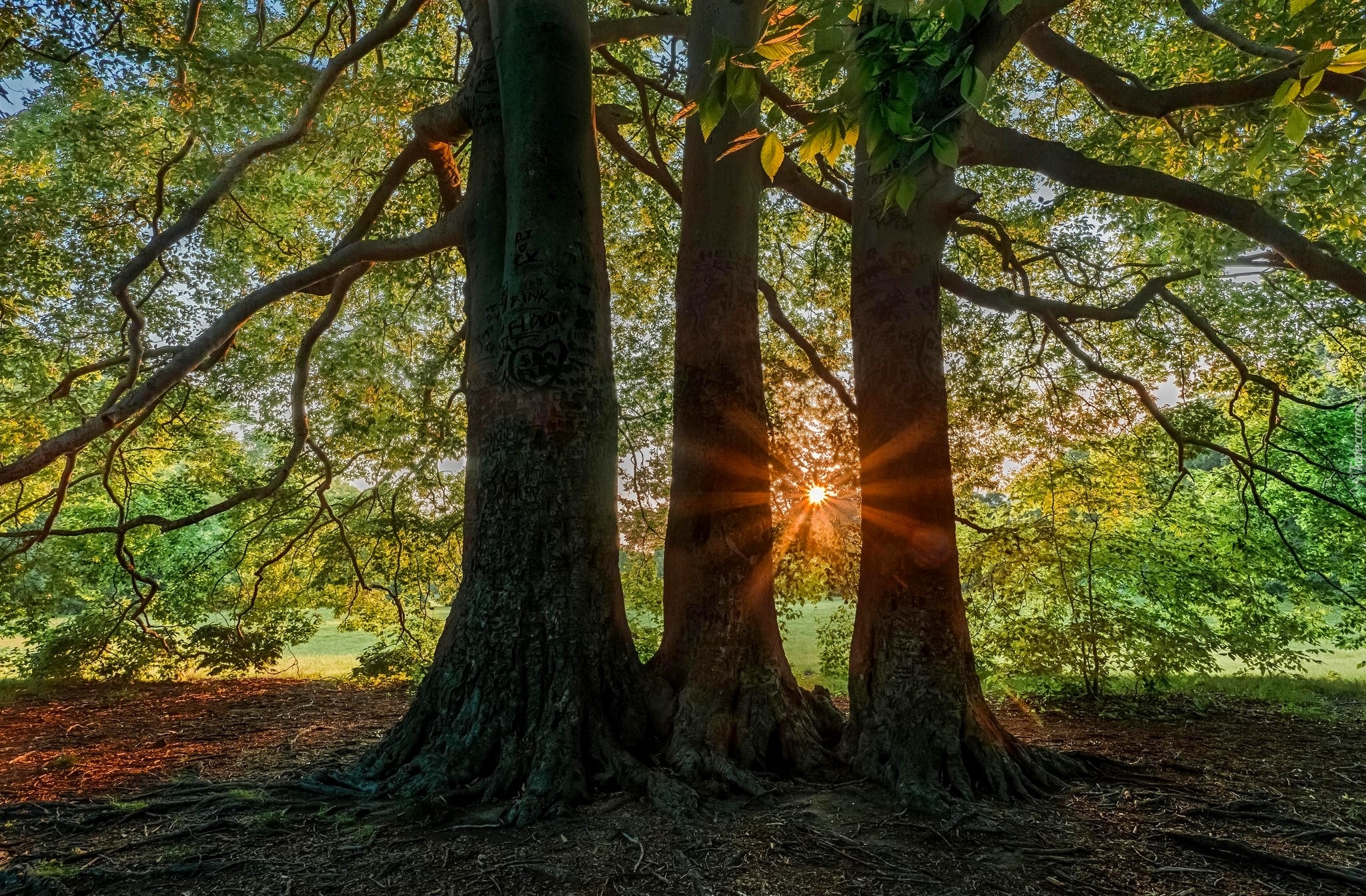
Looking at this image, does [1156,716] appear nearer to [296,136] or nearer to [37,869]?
[37,869]

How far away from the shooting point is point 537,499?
12.2ft

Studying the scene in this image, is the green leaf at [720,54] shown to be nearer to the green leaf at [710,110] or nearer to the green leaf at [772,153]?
the green leaf at [710,110]

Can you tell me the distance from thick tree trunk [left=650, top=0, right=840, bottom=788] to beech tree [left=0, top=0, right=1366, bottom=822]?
0.9 inches

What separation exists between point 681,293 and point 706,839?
3325 millimetres

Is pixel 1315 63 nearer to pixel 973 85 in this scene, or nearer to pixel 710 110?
pixel 973 85

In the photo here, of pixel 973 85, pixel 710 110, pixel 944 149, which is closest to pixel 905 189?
pixel 944 149

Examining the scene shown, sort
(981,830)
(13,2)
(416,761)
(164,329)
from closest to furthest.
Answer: (981,830) < (416,761) < (13,2) < (164,329)

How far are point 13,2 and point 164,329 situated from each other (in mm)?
4166

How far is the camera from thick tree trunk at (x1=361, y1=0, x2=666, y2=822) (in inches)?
135

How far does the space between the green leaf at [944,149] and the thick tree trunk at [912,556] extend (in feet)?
8.81

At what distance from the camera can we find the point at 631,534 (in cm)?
788

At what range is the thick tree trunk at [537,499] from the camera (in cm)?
344

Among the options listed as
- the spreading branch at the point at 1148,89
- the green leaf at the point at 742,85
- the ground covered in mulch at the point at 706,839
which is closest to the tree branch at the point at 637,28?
the spreading branch at the point at 1148,89

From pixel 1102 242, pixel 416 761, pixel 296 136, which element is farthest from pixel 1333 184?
pixel 296 136
